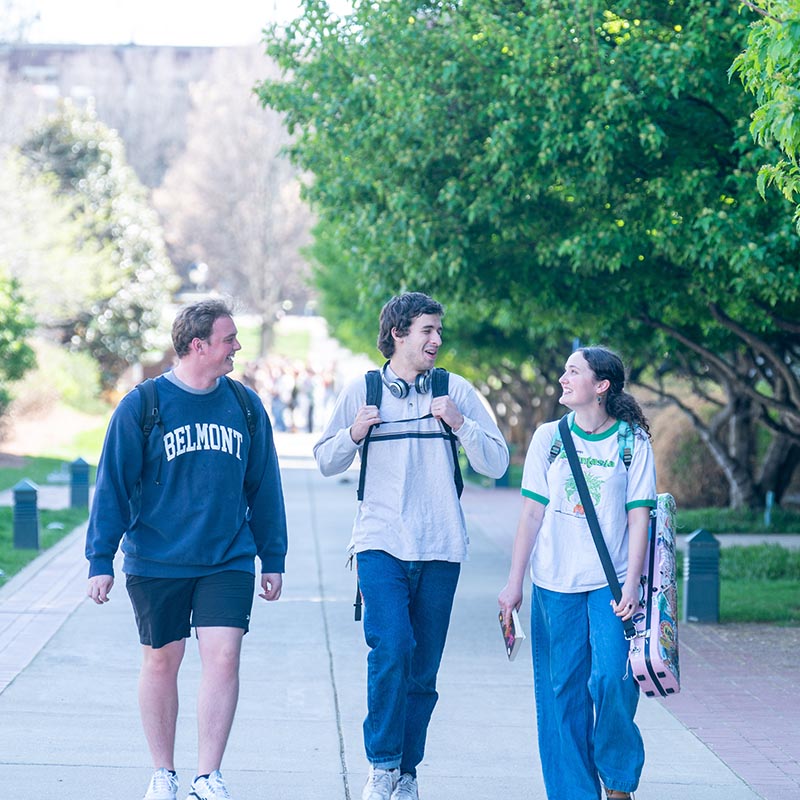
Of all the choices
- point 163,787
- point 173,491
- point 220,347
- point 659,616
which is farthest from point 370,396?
point 163,787

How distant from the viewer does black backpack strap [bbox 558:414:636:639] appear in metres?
4.88

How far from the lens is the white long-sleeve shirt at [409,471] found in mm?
5180

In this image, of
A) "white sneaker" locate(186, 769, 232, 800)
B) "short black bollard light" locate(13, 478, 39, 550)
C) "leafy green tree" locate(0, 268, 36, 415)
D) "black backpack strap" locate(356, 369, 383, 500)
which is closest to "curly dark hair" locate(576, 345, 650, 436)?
"black backpack strap" locate(356, 369, 383, 500)

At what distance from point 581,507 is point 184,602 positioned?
1.45 meters

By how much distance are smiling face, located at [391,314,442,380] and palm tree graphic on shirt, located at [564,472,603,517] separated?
26.8 inches

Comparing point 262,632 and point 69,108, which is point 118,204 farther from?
point 262,632

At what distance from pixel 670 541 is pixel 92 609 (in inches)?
238

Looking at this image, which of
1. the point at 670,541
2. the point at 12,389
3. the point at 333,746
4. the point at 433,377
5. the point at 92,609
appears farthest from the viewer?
the point at 12,389

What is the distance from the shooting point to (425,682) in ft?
17.3

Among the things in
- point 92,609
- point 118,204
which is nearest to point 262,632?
point 92,609

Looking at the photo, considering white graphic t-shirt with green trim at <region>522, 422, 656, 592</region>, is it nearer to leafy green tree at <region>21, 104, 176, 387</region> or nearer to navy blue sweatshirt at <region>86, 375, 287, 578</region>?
Result: navy blue sweatshirt at <region>86, 375, 287, 578</region>

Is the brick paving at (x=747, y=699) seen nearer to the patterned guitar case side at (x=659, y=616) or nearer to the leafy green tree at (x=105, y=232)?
the patterned guitar case side at (x=659, y=616)

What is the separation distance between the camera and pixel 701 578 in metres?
9.91

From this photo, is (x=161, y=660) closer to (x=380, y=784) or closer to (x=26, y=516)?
(x=380, y=784)
